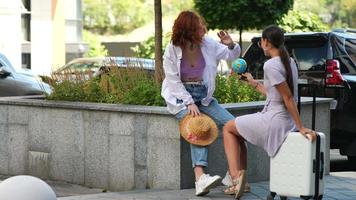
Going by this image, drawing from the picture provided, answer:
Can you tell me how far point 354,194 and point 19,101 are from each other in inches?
172

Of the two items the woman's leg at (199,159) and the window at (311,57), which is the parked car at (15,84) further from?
the woman's leg at (199,159)

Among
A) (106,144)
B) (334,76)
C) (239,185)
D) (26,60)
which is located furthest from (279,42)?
(26,60)

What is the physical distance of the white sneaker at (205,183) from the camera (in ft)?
28.3

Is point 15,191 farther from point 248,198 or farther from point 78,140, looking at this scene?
point 78,140

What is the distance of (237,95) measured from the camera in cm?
1061

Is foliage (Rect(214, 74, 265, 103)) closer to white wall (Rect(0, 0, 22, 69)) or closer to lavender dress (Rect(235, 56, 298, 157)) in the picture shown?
lavender dress (Rect(235, 56, 298, 157))

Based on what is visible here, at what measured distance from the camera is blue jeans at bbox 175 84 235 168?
8.81 meters

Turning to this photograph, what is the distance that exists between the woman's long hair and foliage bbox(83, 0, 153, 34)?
89.5m

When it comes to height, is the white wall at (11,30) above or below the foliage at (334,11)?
below

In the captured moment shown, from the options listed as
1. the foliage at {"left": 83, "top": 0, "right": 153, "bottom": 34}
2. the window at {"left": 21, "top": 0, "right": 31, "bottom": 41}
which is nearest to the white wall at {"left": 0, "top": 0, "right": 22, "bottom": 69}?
the window at {"left": 21, "top": 0, "right": 31, "bottom": 41}

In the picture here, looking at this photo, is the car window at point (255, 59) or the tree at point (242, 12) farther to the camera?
Answer: the tree at point (242, 12)

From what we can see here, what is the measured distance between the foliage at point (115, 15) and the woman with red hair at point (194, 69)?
3525 inches

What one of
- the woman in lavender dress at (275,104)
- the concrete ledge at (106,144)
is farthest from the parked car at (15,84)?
the woman in lavender dress at (275,104)

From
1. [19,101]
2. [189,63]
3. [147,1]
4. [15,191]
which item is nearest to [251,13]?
[19,101]
